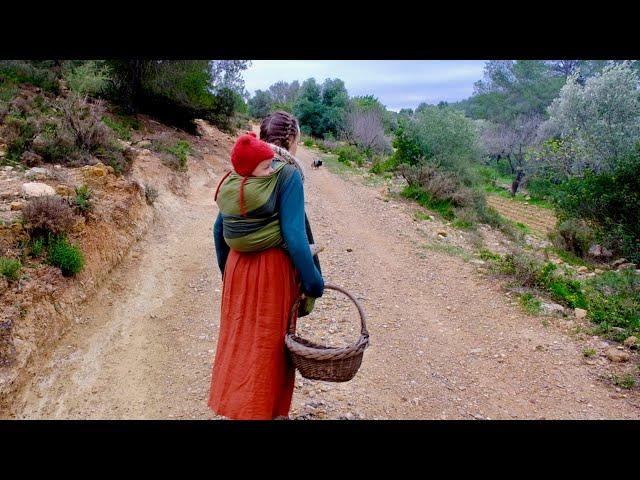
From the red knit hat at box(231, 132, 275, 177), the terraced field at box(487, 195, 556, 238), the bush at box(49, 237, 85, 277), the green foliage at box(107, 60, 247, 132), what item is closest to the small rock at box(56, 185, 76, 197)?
the bush at box(49, 237, 85, 277)

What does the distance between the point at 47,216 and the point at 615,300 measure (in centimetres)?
662

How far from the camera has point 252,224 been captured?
85.7 inches

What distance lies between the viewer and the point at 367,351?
185 inches

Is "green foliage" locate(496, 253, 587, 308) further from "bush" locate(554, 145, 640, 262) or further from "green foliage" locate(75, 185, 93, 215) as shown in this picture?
"green foliage" locate(75, 185, 93, 215)

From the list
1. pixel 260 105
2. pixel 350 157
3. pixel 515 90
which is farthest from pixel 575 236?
pixel 260 105

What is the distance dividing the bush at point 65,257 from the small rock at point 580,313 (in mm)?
5618

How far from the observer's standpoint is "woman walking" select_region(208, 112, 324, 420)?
2154 millimetres

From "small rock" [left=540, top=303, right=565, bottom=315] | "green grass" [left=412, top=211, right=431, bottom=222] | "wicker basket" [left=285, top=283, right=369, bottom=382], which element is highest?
"wicker basket" [left=285, top=283, right=369, bottom=382]

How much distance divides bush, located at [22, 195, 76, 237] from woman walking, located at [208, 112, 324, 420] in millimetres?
3196

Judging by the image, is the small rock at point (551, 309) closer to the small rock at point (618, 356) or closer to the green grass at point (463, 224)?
the small rock at point (618, 356)
